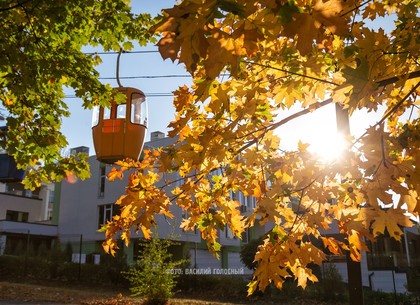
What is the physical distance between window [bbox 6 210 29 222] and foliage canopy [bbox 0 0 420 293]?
3504 centimetres

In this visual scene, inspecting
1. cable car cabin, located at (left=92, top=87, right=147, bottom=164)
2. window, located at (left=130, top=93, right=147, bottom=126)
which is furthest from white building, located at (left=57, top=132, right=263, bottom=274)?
cable car cabin, located at (left=92, top=87, right=147, bottom=164)

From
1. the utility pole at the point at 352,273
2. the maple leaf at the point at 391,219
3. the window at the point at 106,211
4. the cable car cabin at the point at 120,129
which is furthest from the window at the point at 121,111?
the window at the point at 106,211

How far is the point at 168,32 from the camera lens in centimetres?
153

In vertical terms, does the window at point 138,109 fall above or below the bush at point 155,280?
above

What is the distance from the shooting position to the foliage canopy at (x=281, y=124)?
1.53 metres

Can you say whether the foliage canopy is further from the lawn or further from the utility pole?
the lawn

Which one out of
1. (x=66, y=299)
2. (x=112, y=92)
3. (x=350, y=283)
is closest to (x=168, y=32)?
(x=350, y=283)

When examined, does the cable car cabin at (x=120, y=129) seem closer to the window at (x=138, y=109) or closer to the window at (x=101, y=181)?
the window at (x=138, y=109)

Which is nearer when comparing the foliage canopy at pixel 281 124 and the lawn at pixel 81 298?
the foliage canopy at pixel 281 124

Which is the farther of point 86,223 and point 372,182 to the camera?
point 86,223

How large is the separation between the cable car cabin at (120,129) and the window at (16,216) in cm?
3124

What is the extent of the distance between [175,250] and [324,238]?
24.4 m

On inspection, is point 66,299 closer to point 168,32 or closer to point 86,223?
point 168,32

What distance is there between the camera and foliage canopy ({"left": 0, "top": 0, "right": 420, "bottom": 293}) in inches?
60.1
